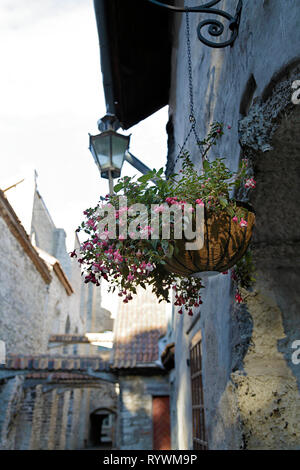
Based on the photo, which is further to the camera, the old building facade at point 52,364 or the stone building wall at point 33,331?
the stone building wall at point 33,331

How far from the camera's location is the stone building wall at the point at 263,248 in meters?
1.79

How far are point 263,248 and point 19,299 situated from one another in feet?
35.3

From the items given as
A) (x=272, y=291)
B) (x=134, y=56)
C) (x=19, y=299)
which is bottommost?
(x=272, y=291)

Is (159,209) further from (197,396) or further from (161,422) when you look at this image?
(161,422)

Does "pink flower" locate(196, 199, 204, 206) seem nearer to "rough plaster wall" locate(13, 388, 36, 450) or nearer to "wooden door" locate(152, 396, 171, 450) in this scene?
"wooden door" locate(152, 396, 171, 450)

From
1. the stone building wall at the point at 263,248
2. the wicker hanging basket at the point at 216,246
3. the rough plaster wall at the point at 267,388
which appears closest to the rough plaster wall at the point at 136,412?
the stone building wall at the point at 263,248

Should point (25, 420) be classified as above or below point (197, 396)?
above

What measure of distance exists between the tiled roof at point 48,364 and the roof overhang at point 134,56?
604 cm

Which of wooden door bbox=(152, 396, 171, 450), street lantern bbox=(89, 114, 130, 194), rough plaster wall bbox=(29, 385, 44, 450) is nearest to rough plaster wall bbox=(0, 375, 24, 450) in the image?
rough plaster wall bbox=(29, 385, 44, 450)

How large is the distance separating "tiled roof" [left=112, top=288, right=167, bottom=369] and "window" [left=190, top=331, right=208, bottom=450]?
592 centimetres

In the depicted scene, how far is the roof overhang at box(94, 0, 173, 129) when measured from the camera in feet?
17.5

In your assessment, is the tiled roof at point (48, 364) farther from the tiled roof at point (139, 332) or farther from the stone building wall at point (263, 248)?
the stone building wall at point (263, 248)

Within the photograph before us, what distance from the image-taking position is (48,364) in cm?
983

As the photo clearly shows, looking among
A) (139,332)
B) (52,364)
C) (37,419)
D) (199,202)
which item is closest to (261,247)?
(199,202)
